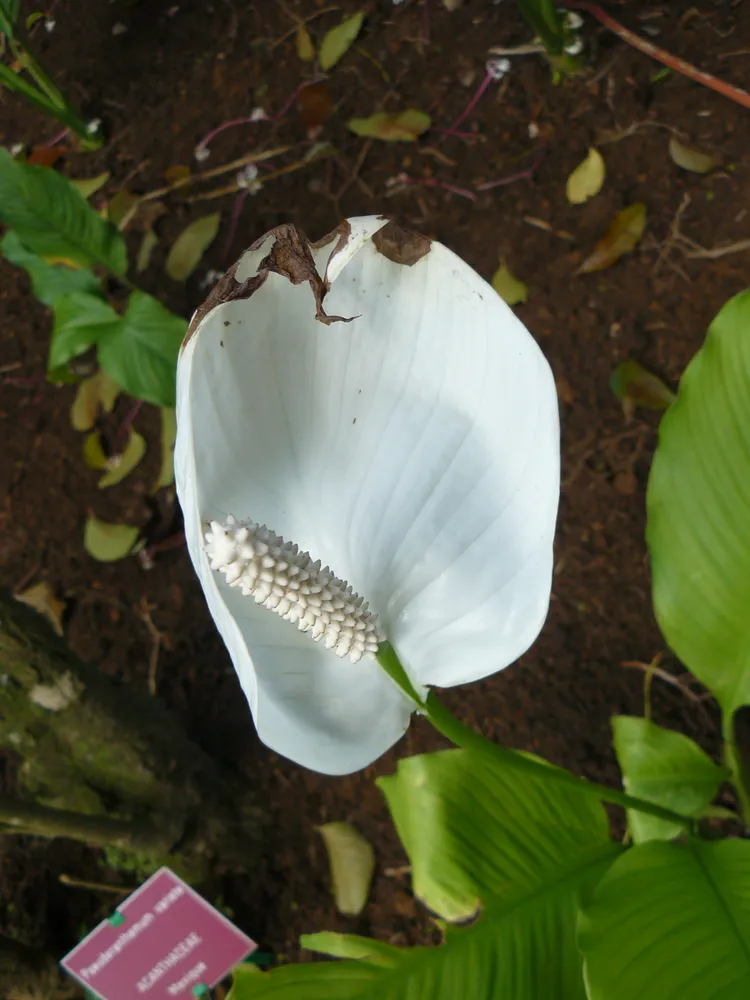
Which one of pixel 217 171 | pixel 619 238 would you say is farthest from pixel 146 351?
pixel 619 238

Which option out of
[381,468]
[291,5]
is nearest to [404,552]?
[381,468]

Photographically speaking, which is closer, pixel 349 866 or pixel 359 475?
pixel 359 475

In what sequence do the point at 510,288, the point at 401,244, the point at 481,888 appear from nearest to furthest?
the point at 401,244 → the point at 481,888 → the point at 510,288

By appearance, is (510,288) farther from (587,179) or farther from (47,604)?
(47,604)

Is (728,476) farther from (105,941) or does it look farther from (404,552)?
(105,941)

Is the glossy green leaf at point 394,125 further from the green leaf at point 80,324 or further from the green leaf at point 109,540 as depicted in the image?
the green leaf at point 109,540

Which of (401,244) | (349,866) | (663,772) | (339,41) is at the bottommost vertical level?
(349,866)
